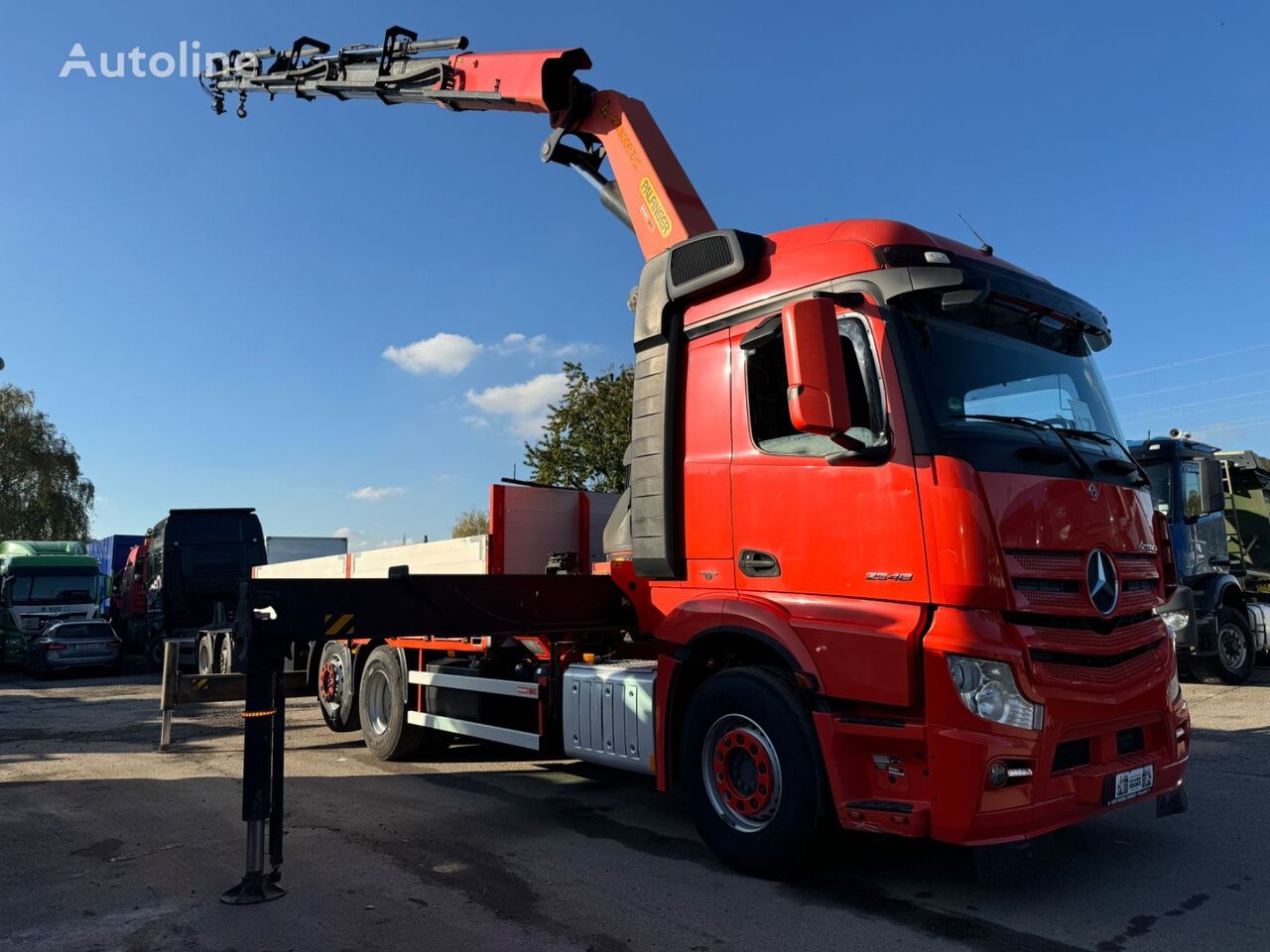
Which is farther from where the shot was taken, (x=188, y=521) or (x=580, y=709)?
(x=188, y=521)

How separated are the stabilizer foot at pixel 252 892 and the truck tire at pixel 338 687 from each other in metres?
4.30

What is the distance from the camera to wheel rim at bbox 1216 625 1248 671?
12250 millimetres

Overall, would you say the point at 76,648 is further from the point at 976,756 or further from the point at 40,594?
the point at 976,756

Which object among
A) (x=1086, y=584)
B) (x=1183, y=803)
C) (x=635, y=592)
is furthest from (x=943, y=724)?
(x=635, y=592)

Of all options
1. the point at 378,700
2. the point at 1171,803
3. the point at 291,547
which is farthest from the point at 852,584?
the point at 291,547

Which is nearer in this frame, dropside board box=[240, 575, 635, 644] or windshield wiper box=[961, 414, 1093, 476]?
windshield wiper box=[961, 414, 1093, 476]

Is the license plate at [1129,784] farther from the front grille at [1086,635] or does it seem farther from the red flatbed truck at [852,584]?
the front grille at [1086,635]

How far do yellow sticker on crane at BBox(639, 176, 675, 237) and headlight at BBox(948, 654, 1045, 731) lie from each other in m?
3.88

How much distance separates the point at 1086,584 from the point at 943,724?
1079mm

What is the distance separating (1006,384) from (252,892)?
4610mm

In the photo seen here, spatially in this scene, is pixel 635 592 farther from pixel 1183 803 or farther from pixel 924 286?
pixel 1183 803

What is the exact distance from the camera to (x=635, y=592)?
601cm

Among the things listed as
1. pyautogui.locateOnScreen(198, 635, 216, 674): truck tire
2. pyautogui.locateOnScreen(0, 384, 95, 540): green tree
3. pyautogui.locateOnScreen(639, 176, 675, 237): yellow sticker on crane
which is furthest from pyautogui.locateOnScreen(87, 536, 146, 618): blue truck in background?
pyautogui.locateOnScreen(639, 176, 675, 237): yellow sticker on crane

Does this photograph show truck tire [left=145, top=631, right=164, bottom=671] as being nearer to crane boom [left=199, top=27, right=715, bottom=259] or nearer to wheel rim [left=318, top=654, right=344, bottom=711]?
wheel rim [left=318, top=654, right=344, bottom=711]
